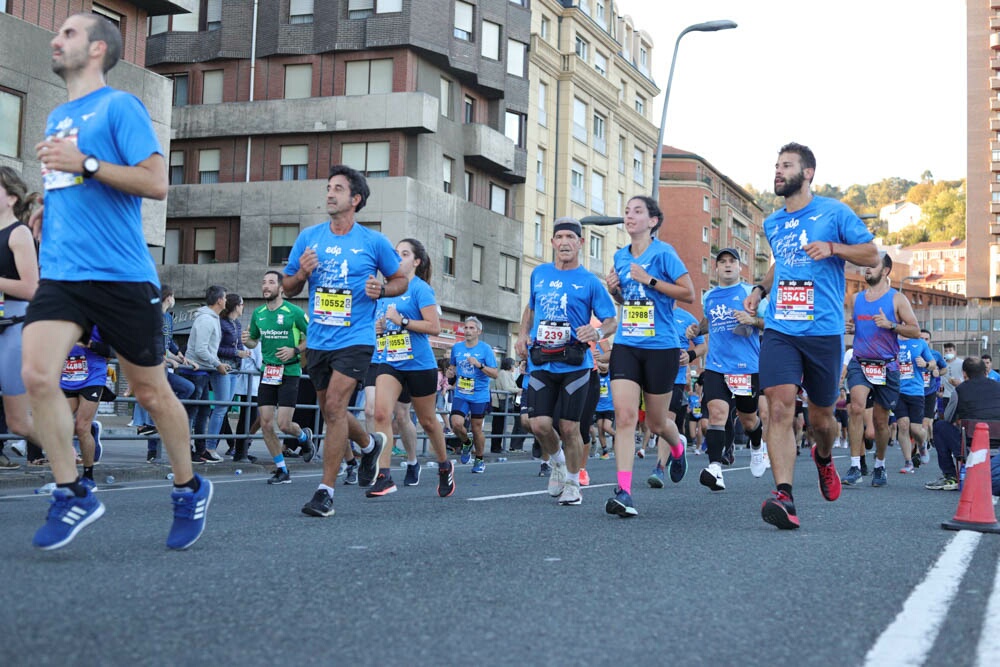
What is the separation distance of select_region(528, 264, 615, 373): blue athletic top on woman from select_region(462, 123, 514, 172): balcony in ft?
112

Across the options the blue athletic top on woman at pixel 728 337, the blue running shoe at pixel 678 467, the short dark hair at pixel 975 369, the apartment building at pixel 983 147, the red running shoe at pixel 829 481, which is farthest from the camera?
the apartment building at pixel 983 147

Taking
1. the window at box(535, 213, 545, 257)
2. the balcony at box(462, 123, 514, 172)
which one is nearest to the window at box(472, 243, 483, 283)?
the balcony at box(462, 123, 514, 172)

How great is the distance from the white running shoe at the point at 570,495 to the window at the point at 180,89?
1441 inches

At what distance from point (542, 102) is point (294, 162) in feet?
42.6

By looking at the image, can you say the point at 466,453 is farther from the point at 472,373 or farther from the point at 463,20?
the point at 463,20

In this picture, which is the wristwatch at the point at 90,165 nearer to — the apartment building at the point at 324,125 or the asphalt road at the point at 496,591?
the asphalt road at the point at 496,591

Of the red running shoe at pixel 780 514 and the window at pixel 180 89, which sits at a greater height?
the window at pixel 180 89

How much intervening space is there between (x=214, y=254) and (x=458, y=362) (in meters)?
28.1

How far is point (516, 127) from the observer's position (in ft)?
151

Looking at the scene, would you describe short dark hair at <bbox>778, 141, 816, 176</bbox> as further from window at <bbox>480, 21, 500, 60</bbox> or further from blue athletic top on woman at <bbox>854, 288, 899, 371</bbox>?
window at <bbox>480, 21, 500, 60</bbox>

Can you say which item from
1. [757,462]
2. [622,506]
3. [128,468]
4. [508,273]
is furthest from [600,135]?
[622,506]

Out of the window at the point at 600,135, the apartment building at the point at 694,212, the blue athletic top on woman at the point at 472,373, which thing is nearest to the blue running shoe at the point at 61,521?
the blue athletic top on woman at the point at 472,373

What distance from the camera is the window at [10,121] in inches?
938

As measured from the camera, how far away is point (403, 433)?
1146 cm
